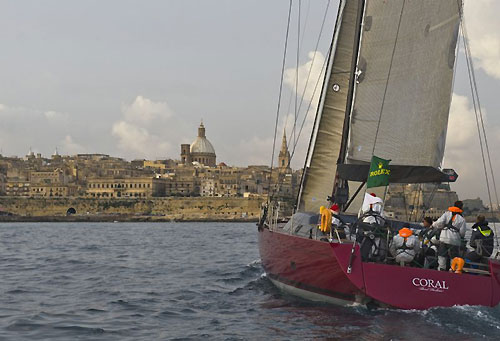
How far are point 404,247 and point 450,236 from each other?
73 centimetres

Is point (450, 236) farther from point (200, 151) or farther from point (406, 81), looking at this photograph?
point (200, 151)

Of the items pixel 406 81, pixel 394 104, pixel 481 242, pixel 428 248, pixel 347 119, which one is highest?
pixel 406 81

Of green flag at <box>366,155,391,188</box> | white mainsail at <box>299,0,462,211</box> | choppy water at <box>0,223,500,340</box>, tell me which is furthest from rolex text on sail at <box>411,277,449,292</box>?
white mainsail at <box>299,0,462,211</box>

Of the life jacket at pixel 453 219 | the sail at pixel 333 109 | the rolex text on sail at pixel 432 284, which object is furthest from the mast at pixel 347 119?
the rolex text on sail at pixel 432 284

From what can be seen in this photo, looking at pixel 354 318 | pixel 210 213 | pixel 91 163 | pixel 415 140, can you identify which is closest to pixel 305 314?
pixel 354 318

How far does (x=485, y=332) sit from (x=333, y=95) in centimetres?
Answer: 710

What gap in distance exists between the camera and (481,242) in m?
11.0

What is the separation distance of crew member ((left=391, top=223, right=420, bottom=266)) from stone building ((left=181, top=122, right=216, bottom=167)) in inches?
6599

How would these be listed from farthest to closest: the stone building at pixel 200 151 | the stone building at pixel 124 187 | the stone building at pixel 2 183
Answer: the stone building at pixel 200 151 → the stone building at pixel 124 187 → the stone building at pixel 2 183

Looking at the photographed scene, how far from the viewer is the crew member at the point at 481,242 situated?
35.7 ft

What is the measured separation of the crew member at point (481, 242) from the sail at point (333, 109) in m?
4.42

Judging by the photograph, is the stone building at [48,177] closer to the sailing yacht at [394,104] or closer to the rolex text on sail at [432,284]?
the sailing yacht at [394,104]

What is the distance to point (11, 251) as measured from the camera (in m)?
27.2

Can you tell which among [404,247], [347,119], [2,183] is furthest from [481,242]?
[2,183]
